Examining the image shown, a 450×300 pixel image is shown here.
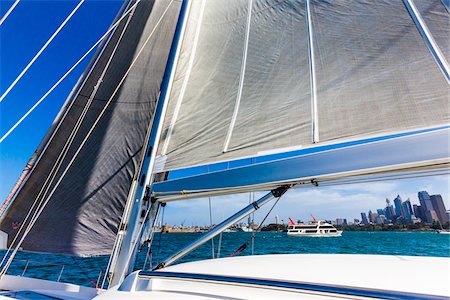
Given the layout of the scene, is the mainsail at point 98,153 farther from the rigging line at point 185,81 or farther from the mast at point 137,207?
the mast at point 137,207

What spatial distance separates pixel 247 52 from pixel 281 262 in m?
1.94

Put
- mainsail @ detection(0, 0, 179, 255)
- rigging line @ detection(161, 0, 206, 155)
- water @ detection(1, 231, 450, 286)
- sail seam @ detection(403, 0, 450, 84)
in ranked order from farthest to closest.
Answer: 1. water @ detection(1, 231, 450, 286)
2. mainsail @ detection(0, 0, 179, 255)
3. rigging line @ detection(161, 0, 206, 155)
4. sail seam @ detection(403, 0, 450, 84)

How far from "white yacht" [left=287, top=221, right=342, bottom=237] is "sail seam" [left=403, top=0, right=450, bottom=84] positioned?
37273 millimetres

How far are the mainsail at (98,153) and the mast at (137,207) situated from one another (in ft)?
1.95

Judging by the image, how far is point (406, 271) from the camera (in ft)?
4.29

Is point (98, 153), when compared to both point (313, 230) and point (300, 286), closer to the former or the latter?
point (300, 286)

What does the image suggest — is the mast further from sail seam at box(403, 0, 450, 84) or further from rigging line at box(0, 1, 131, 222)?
sail seam at box(403, 0, 450, 84)

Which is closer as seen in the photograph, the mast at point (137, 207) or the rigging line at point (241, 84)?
the mast at point (137, 207)

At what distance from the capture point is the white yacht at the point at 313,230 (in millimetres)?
35500

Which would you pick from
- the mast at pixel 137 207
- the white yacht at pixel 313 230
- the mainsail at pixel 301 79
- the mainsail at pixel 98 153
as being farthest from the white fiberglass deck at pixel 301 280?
the white yacht at pixel 313 230

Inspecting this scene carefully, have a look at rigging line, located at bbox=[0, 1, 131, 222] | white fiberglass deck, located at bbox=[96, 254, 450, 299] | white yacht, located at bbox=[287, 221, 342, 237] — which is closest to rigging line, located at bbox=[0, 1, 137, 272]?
rigging line, located at bbox=[0, 1, 131, 222]

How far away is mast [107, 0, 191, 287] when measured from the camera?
1.96 m

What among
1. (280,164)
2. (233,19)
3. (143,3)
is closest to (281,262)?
(280,164)

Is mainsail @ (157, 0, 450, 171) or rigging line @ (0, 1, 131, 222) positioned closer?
mainsail @ (157, 0, 450, 171)
